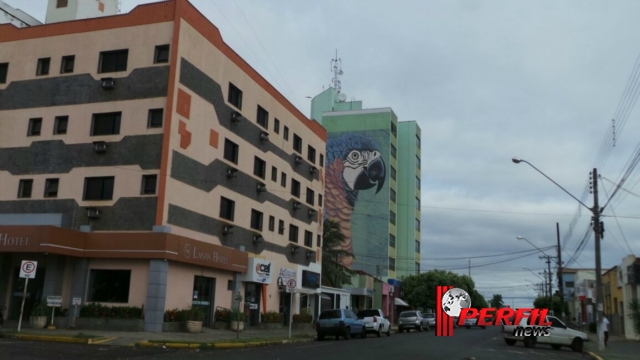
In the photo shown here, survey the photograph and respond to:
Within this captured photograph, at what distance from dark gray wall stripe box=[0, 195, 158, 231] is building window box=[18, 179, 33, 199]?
1.09 meters

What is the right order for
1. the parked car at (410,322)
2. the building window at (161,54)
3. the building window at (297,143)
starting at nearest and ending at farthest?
the building window at (161,54)
the building window at (297,143)
the parked car at (410,322)

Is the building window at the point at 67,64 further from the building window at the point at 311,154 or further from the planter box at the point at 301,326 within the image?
the planter box at the point at 301,326

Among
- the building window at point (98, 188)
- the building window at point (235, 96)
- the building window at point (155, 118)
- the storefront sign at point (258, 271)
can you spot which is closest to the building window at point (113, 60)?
the building window at point (155, 118)

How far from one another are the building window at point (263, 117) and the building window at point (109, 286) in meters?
14.7

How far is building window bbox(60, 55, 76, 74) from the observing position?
31.3 meters

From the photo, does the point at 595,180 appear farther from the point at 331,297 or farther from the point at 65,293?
the point at 331,297

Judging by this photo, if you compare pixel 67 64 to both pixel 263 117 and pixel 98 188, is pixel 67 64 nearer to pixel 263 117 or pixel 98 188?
pixel 98 188

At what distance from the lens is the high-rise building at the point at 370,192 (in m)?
80.2

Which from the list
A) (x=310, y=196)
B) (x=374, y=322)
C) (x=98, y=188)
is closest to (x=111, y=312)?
(x=98, y=188)

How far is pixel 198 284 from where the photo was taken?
1232 inches

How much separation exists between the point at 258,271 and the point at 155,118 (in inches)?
466

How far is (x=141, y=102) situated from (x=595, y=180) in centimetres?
2187

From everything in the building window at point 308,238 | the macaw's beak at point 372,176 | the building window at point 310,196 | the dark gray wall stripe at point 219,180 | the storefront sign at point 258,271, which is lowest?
the storefront sign at point 258,271

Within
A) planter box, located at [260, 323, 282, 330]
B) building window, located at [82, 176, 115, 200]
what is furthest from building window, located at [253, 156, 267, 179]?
building window, located at [82, 176, 115, 200]
